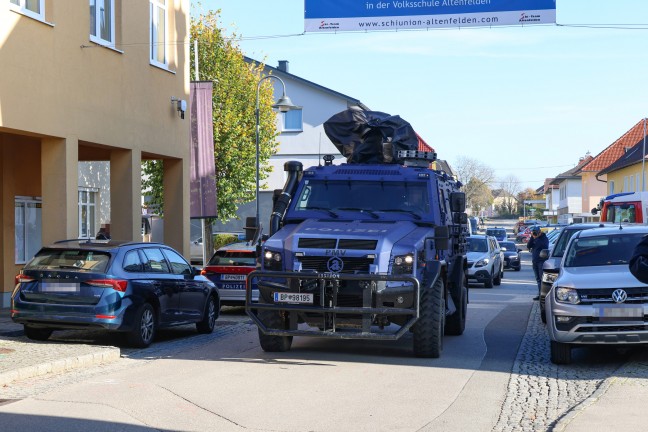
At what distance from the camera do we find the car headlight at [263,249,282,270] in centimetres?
1182

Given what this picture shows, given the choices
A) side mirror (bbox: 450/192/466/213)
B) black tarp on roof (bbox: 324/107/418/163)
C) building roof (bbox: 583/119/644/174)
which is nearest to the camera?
side mirror (bbox: 450/192/466/213)

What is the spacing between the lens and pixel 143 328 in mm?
13438

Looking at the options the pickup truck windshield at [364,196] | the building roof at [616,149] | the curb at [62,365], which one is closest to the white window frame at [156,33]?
the pickup truck windshield at [364,196]

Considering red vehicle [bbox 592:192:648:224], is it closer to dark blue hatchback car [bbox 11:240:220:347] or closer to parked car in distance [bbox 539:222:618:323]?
parked car in distance [bbox 539:222:618:323]

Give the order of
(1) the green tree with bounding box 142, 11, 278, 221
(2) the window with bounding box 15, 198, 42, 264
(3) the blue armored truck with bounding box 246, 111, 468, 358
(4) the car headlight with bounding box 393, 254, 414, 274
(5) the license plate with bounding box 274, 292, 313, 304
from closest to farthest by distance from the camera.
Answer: (3) the blue armored truck with bounding box 246, 111, 468, 358 < (5) the license plate with bounding box 274, 292, 313, 304 < (4) the car headlight with bounding box 393, 254, 414, 274 < (2) the window with bounding box 15, 198, 42, 264 < (1) the green tree with bounding box 142, 11, 278, 221

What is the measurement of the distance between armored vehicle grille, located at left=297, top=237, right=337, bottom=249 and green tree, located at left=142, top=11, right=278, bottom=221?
2558 centimetres

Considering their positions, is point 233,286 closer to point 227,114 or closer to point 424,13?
point 424,13

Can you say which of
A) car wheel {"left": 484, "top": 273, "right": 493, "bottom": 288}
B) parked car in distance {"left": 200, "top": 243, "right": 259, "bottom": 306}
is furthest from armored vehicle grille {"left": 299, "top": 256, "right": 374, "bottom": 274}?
car wheel {"left": 484, "top": 273, "right": 493, "bottom": 288}

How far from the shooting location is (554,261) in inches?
706

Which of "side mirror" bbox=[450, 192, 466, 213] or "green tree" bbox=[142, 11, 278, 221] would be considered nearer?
"side mirror" bbox=[450, 192, 466, 213]

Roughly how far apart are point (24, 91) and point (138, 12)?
16.5 ft

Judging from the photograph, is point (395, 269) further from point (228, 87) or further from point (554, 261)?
point (228, 87)

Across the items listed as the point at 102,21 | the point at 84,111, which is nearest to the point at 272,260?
the point at 84,111

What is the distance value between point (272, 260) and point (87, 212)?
15.3 m
